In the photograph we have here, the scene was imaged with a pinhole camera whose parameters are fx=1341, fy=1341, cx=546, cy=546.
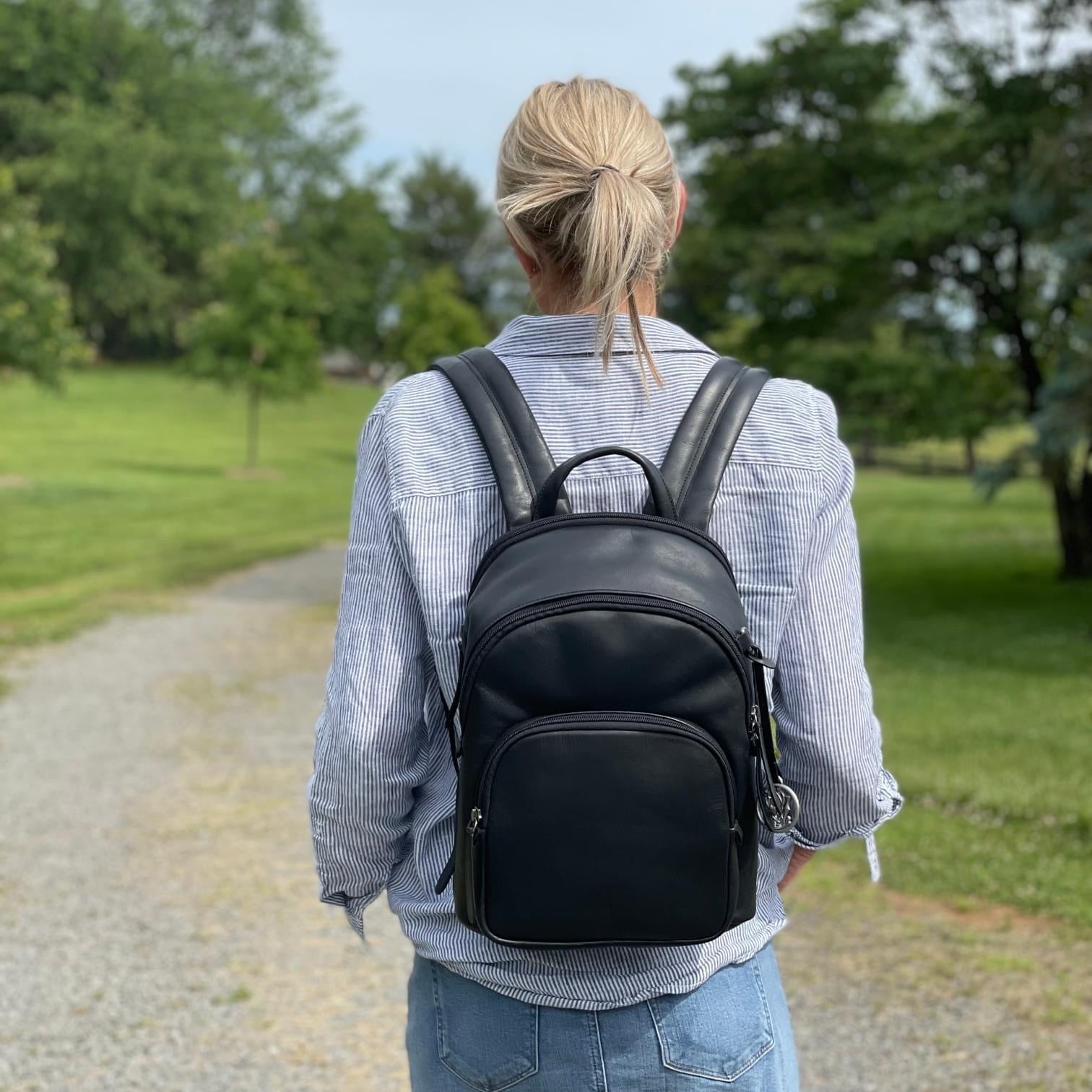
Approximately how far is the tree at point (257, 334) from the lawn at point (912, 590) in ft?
7.26

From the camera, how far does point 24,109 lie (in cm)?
5131

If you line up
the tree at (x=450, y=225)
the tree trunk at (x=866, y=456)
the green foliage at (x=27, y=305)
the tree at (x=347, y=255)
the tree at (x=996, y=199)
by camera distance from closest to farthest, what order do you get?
the tree at (x=996, y=199)
the green foliage at (x=27, y=305)
the tree trunk at (x=866, y=456)
the tree at (x=347, y=255)
the tree at (x=450, y=225)

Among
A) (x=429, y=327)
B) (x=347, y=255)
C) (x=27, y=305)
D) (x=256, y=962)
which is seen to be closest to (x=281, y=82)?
(x=347, y=255)

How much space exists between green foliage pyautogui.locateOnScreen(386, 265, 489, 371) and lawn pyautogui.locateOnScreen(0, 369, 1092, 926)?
153 inches

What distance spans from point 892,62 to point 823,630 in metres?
14.9

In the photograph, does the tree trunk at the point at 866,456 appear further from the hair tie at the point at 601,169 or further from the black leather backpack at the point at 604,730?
the black leather backpack at the point at 604,730

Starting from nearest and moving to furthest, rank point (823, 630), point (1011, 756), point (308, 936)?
1. point (823, 630)
2. point (308, 936)
3. point (1011, 756)

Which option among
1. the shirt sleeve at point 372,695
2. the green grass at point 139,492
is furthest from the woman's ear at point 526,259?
the green grass at point 139,492

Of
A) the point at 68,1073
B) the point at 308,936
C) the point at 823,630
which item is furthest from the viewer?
the point at 308,936

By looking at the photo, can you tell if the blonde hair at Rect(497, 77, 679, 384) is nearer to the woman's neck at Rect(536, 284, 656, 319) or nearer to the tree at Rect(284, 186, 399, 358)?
the woman's neck at Rect(536, 284, 656, 319)

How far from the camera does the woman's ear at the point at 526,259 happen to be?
5.45 feet

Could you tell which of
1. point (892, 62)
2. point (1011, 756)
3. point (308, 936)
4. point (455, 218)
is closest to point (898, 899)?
point (308, 936)

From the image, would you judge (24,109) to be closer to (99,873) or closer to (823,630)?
(99,873)

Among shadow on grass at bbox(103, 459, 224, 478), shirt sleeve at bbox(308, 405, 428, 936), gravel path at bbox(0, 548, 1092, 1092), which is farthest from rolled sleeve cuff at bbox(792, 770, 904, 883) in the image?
shadow on grass at bbox(103, 459, 224, 478)
